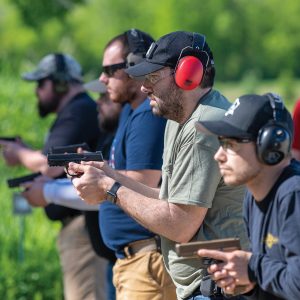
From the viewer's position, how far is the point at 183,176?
3.72 metres

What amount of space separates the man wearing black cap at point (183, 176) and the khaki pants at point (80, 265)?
6.72 ft

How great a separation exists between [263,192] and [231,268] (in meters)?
0.29

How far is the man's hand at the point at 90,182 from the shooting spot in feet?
12.7

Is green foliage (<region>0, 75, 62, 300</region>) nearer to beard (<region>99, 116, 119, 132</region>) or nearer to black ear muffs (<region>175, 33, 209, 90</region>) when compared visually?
beard (<region>99, 116, 119, 132</region>)

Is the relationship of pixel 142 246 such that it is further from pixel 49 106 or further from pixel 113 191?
pixel 49 106

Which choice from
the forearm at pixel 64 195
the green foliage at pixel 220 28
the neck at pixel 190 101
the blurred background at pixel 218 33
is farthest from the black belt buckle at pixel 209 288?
the green foliage at pixel 220 28

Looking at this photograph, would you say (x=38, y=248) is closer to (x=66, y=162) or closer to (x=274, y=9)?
(x=66, y=162)

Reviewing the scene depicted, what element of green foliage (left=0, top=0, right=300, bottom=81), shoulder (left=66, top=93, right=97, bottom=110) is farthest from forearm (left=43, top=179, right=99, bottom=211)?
green foliage (left=0, top=0, right=300, bottom=81)

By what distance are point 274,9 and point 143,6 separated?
9.28m

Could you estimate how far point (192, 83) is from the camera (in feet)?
12.5

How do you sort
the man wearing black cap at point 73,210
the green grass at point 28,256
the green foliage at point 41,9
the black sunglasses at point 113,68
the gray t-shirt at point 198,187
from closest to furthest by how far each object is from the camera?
1. the gray t-shirt at point 198,187
2. the black sunglasses at point 113,68
3. the man wearing black cap at point 73,210
4. the green grass at point 28,256
5. the green foliage at point 41,9

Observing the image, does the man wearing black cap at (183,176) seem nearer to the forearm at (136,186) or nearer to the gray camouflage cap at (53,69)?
the forearm at (136,186)

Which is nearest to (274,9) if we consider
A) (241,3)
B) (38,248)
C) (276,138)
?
(241,3)

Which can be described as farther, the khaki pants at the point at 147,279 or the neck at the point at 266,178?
the khaki pants at the point at 147,279
